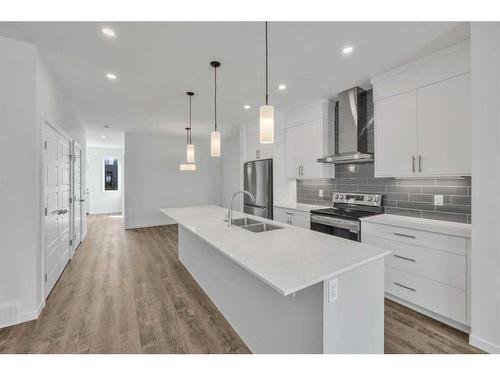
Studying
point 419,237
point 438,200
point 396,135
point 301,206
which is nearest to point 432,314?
point 419,237

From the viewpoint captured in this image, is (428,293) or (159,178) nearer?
(428,293)

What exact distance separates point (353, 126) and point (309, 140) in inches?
30.3

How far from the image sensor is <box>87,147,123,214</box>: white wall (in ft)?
28.5

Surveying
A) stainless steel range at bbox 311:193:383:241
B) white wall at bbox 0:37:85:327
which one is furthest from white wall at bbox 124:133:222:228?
stainless steel range at bbox 311:193:383:241

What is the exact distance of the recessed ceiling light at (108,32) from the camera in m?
1.93

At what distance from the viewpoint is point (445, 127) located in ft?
7.44

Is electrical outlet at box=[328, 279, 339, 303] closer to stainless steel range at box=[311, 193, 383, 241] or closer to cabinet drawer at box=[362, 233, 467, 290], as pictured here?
cabinet drawer at box=[362, 233, 467, 290]

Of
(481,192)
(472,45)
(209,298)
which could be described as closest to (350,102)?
(472,45)

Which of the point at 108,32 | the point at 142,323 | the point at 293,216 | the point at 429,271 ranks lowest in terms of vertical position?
the point at 142,323

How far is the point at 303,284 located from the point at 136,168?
251 inches

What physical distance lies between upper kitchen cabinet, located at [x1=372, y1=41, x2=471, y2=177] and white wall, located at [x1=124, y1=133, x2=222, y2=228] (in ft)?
18.0

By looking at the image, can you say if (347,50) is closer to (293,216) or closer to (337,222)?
(337,222)
